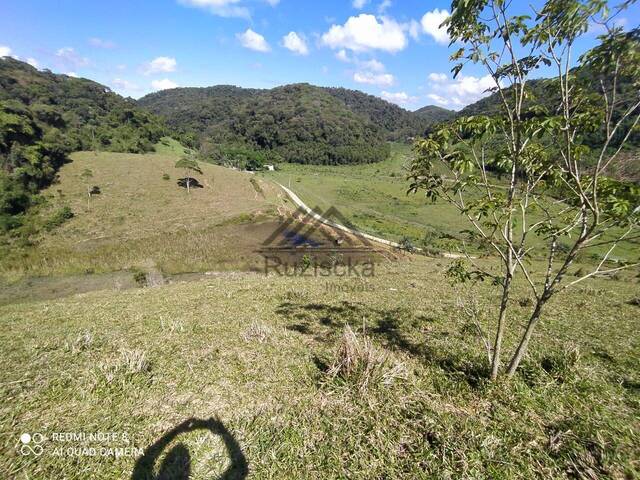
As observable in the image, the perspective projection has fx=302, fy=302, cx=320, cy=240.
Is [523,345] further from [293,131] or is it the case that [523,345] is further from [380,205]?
[293,131]

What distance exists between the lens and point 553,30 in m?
3.52

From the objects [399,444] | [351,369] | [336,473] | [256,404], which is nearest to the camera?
[336,473]

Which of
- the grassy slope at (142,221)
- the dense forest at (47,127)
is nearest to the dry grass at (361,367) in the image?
the grassy slope at (142,221)

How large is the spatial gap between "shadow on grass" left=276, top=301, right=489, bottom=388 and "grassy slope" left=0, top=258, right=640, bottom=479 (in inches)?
2.1

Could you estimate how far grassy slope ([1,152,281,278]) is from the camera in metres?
23.8

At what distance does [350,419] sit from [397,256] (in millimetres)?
30280

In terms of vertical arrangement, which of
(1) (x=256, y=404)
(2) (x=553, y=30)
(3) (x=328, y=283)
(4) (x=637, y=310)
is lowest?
(3) (x=328, y=283)

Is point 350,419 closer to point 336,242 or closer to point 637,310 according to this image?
point 637,310

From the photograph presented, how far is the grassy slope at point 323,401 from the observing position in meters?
3.48

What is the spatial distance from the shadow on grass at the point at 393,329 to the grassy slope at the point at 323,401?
0.05m

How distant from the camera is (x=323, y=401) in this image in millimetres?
4383

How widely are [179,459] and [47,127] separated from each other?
7740cm

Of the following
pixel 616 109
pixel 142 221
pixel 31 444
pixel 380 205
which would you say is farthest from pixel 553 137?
pixel 380 205

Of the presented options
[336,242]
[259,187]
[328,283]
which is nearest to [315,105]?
[259,187]
